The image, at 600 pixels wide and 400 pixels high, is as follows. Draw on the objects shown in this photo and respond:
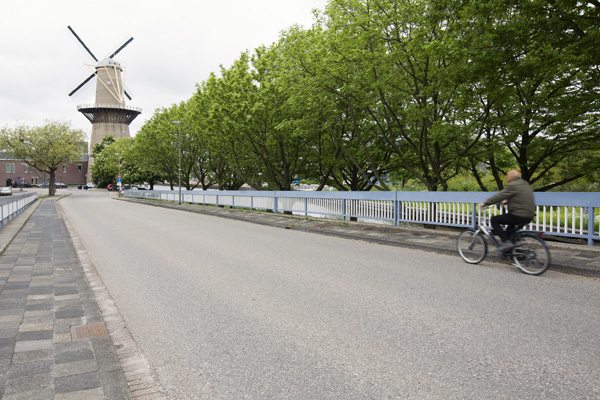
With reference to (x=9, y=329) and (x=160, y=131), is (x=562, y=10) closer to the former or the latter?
(x=9, y=329)

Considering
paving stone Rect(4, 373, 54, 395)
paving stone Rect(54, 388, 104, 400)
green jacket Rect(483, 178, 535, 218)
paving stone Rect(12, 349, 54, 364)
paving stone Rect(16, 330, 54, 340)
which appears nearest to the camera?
paving stone Rect(54, 388, 104, 400)

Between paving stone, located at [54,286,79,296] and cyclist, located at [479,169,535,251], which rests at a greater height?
cyclist, located at [479,169,535,251]

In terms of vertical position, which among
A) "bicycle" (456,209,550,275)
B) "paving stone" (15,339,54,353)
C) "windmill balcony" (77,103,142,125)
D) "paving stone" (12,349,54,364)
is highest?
"windmill balcony" (77,103,142,125)

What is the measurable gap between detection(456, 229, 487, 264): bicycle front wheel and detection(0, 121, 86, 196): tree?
50677 millimetres

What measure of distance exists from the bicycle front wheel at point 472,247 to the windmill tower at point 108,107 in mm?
94652

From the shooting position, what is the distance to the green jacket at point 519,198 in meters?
6.35

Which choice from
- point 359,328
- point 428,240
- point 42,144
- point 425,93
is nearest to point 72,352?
point 359,328

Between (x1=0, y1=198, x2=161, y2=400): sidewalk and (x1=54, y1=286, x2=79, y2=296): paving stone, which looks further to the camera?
(x1=54, y1=286, x2=79, y2=296): paving stone

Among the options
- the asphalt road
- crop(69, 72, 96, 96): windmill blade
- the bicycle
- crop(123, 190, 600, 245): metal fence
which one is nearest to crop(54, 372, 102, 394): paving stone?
the asphalt road

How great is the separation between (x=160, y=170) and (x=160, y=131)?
487 inches

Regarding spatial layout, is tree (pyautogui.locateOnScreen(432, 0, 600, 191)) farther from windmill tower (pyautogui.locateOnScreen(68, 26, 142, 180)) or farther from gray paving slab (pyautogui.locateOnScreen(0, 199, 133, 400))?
windmill tower (pyautogui.locateOnScreen(68, 26, 142, 180))

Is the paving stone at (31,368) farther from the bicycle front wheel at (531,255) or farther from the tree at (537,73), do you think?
the tree at (537,73)

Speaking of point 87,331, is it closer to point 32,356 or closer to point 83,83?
point 32,356

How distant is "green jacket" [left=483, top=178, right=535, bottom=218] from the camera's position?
6.35 meters
